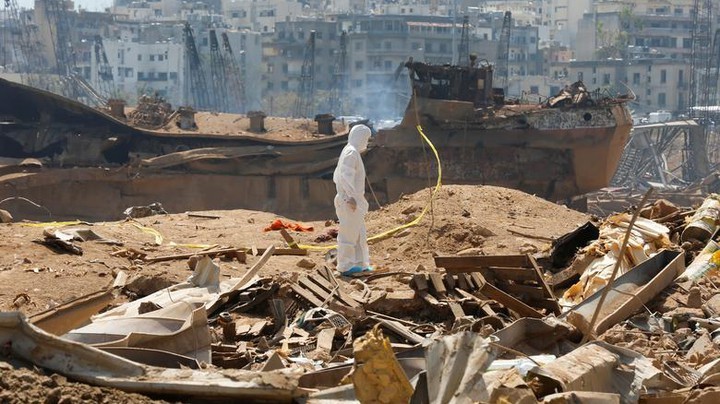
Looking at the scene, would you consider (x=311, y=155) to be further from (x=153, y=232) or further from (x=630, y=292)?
(x=630, y=292)

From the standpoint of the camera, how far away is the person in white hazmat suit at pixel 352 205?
13.9 meters

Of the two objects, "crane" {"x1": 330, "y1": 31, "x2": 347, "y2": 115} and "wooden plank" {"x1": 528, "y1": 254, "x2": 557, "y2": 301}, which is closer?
"wooden plank" {"x1": 528, "y1": 254, "x2": 557, "y2": 301}

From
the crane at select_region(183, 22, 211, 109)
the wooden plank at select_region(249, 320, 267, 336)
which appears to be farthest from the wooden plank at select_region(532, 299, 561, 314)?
the crane at select_region(183, 22, 211, 109)

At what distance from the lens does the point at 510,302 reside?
1055cm

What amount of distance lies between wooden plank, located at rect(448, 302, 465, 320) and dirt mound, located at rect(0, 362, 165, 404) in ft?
14.4

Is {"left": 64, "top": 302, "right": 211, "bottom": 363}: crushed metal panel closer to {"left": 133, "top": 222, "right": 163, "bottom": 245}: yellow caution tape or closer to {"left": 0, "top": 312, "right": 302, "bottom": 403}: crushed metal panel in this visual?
{"left": 0, "top": 312, "right": 302, "bottom": 403}: crushed metal panel

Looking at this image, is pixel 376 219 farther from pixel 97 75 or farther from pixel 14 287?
pixel 97 75

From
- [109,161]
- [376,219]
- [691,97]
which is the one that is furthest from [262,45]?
[376,219]

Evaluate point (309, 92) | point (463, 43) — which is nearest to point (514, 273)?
point (463, 43)

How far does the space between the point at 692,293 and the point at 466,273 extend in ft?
6.47

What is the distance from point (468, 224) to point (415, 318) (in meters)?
5.84

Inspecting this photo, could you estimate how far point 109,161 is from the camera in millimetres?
37219

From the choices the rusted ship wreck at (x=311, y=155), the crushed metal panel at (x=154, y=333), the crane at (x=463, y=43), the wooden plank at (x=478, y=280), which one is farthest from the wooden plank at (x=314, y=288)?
the crane at (x=463, y=43)

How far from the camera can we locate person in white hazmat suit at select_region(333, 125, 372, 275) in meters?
13.9
